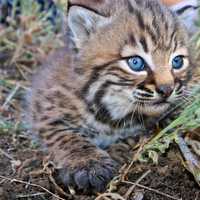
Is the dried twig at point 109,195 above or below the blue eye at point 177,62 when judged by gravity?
below

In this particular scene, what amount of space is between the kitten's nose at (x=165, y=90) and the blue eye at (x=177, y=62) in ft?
0.87

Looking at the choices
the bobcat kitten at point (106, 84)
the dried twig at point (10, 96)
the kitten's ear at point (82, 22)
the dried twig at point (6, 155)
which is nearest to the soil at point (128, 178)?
the dried twig at point (6, 155)

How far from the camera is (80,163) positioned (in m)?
3.89

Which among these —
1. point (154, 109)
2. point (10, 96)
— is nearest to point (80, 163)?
point (154, 109)

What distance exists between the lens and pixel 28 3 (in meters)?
6.55

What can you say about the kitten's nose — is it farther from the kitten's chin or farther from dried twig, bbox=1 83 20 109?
dried twig, bbox=1 83 20 109

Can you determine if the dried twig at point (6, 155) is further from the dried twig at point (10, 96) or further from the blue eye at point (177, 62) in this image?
the blue eye at point (177, 62)

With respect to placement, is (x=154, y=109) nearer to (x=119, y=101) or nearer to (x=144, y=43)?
(x=119, y=101)

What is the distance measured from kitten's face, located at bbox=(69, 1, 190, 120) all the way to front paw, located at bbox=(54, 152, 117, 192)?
0.41m

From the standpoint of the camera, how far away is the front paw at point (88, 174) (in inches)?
146

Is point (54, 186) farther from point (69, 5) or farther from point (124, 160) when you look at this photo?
point (69, 5)

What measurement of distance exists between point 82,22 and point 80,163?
0.96 m

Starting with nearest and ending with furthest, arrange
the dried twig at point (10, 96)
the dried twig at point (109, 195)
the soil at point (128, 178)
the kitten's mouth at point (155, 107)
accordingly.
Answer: the dried twig at point (109, 195) < the soil at point (128, 178) < the kitten's mouth at point (155, 107) < the dried twig at point (10, 96)

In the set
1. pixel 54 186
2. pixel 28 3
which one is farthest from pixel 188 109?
pixel 28 3
